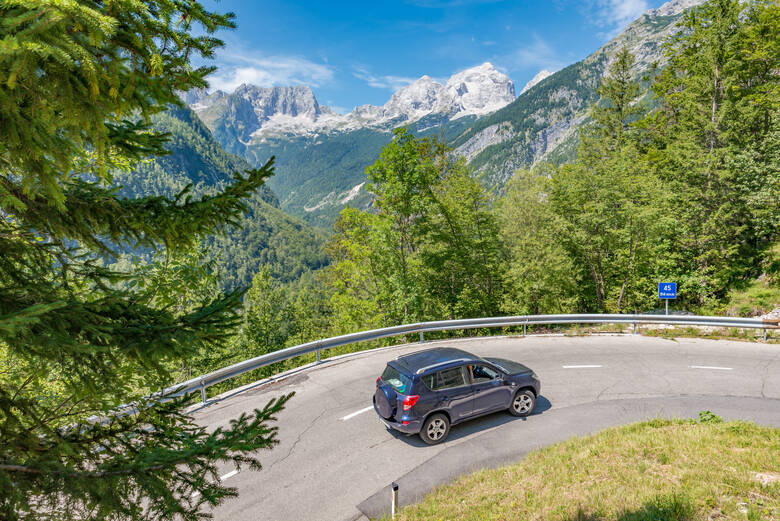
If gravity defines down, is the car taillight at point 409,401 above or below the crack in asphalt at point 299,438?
above

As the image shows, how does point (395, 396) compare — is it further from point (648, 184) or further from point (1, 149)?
point (648, 184)

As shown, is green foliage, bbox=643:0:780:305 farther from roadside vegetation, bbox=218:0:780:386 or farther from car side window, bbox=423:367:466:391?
car side window, bbox=423:367:466:391

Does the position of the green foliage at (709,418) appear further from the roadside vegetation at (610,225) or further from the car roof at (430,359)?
the roadside vegetation at (610,225)

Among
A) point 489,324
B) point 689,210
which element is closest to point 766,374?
point 489,324

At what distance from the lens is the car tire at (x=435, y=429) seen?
8.48 metres

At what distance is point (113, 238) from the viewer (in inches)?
167

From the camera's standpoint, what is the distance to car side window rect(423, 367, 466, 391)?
28.1ft

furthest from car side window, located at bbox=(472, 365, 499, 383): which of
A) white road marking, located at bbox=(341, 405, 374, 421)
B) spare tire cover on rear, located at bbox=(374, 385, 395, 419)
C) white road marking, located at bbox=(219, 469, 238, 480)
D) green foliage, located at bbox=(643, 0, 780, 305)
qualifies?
green foliage, located at bbox=(643, 0, 780, 305)

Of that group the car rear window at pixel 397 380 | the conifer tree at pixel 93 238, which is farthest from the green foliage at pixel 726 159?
the conifer tree at pixel 93 238

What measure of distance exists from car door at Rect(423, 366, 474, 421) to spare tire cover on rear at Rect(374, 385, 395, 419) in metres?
0.86

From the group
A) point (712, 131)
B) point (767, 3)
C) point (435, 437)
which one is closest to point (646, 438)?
point (435, 437)

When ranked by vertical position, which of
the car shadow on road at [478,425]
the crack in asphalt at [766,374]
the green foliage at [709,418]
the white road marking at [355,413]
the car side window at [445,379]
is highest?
the car side window at [445,379]

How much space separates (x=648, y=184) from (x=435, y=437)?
20.0 m

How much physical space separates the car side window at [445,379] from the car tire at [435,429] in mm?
653
